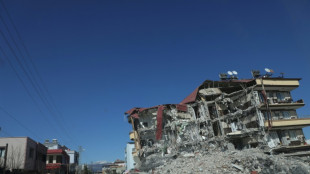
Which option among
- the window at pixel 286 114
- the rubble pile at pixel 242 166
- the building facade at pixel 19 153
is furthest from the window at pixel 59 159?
the window at pixel 286 114

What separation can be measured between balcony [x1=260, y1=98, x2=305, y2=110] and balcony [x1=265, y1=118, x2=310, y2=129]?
2.60 m

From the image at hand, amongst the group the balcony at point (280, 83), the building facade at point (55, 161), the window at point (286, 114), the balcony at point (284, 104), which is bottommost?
the building facade at point (55, 161)

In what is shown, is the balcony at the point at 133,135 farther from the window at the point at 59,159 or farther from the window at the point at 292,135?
the window at the point at 292,135

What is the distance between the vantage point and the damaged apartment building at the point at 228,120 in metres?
37.2

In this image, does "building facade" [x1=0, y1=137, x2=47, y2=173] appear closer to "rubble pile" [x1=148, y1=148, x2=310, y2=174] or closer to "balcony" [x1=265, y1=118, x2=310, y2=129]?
"rubble pile" [x1=148, y1=148, x2=310, y2=174]

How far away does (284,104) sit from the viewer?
39.5m

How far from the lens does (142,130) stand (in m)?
42.2

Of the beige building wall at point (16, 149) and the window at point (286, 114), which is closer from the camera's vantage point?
the beige building wall at point (16, 149)

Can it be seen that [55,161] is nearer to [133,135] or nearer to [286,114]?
[133,135]

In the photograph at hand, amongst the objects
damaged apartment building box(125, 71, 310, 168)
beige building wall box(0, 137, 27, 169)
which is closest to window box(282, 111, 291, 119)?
damaged apartment building box(125, 71, 310, 168)

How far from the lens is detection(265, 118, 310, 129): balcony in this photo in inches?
1448

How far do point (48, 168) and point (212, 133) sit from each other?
119 ft

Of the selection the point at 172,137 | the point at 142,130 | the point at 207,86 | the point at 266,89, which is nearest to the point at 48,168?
the point at 142,130

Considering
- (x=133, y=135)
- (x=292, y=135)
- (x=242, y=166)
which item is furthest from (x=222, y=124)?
(x=133, y=135)
